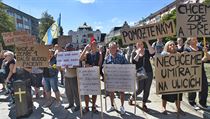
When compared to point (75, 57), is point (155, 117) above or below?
below

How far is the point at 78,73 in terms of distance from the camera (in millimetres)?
8891

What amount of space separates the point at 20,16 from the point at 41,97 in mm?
115643

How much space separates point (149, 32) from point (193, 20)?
1.05 m

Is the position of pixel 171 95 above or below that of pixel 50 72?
below

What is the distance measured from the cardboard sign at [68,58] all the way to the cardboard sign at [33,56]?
612mm

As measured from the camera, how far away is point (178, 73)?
7770 mm

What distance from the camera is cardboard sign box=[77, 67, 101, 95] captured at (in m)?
8.76

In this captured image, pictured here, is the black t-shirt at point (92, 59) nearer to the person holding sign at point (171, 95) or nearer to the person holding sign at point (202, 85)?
the person holding sign at point (171, 95)

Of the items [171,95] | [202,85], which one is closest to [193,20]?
[171,95]

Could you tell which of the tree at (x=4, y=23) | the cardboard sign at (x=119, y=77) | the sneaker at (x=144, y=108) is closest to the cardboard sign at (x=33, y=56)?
the cardboard sign at (x=119, y=77)

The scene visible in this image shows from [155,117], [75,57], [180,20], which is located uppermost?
[180,20]

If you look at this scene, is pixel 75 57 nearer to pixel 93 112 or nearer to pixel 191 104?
pixel 93 112

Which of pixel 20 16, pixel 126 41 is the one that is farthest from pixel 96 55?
pixel 20 16

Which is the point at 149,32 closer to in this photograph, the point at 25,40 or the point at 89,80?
the point at 89,80
